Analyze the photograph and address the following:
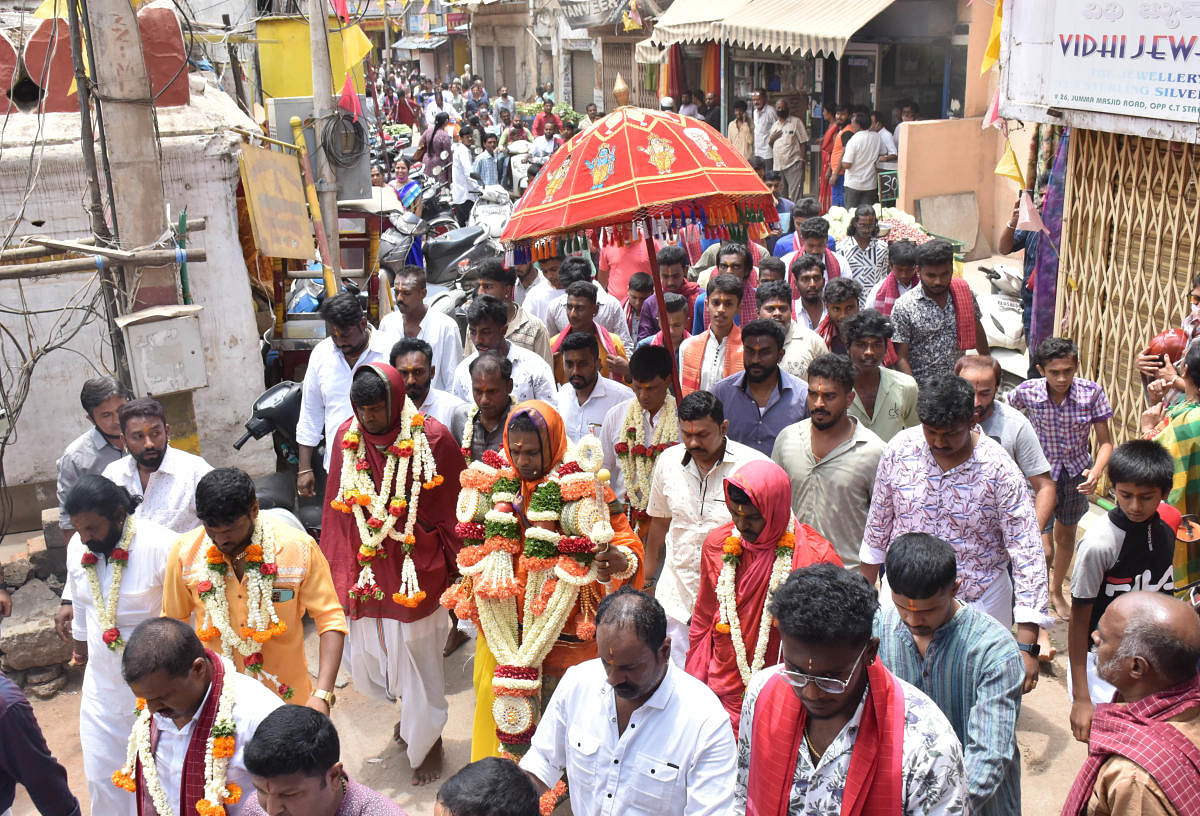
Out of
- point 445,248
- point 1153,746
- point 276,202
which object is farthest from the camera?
point 445,248

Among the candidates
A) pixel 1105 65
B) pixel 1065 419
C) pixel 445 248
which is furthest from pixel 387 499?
pixel 445 248

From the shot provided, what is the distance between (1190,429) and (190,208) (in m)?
6.57

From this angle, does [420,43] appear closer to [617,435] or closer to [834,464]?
[617,435]

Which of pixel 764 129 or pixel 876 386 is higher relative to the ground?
pixel 764 129

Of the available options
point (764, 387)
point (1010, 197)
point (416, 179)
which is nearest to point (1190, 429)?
point (764, 387)

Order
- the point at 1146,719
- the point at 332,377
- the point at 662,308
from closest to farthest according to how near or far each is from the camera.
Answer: the point at 1146,719 → the point at 662,308 → the point at 332,377

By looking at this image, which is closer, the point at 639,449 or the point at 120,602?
the point at 120,602

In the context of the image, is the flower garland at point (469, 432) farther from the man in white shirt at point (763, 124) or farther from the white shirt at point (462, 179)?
the white shirt at point (462, 179)

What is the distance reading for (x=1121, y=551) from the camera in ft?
14.5

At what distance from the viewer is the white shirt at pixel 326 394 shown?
268 inches

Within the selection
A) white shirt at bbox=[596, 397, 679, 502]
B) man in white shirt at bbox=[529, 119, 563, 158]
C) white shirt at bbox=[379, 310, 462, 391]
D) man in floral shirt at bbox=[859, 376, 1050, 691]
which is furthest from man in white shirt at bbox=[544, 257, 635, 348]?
man in white shirt at bbox=[529, 119, 563, 158]

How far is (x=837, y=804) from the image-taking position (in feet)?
9.44

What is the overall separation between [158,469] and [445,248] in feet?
28.3

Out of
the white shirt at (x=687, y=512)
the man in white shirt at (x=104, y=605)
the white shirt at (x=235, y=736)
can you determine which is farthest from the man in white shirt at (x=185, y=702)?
the white shirt at (x=687, y=512)
